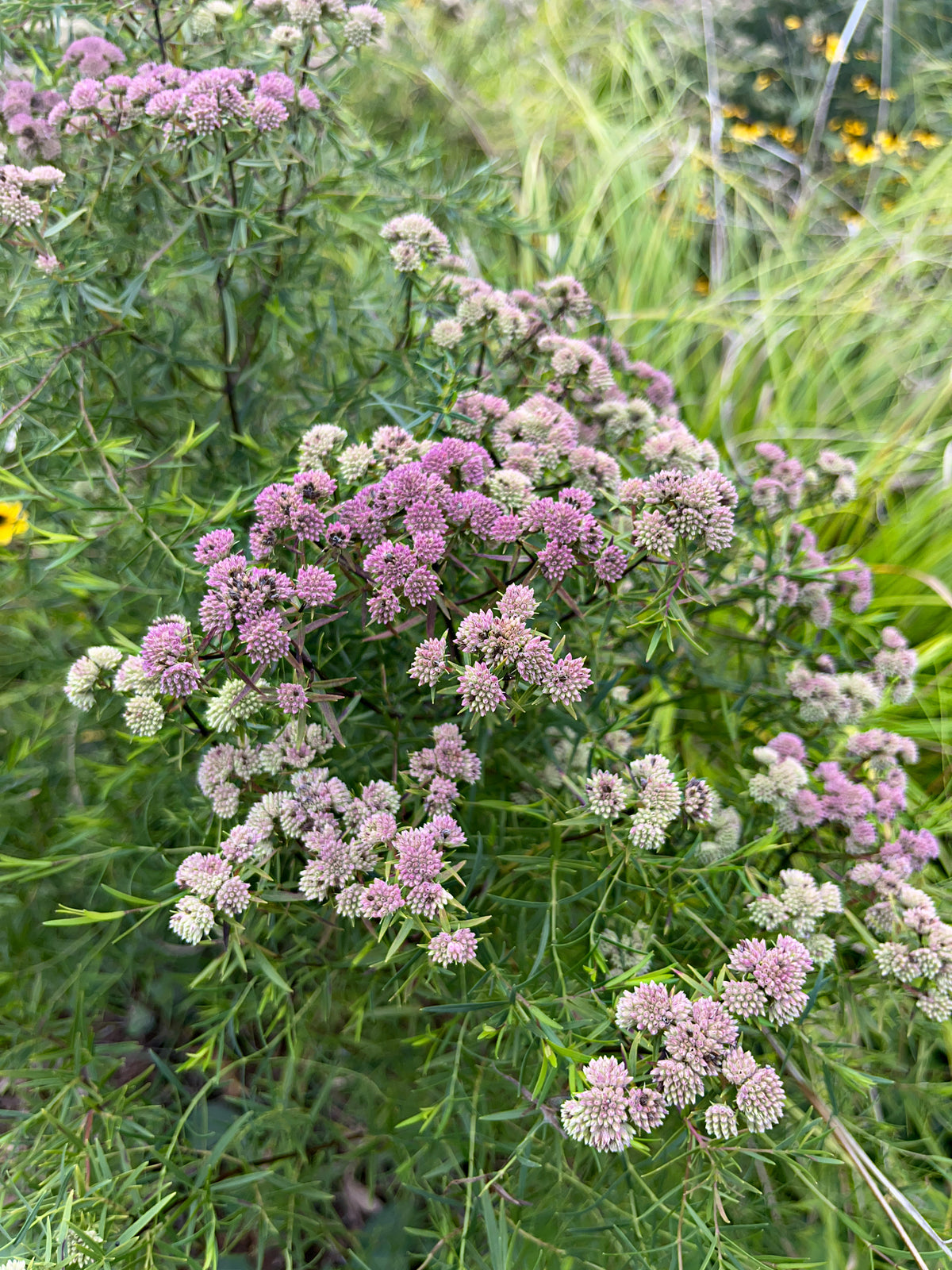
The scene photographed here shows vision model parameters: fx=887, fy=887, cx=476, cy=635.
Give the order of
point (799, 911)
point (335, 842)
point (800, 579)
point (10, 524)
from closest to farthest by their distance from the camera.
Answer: point (335, 842) < point (799, 911) < point (800, 579) < point (10, 524)

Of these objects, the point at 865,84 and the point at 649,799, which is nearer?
the point at 649,799

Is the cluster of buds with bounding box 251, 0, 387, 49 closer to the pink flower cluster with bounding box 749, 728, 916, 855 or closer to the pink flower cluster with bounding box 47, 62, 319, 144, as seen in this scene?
the pink flower cluster with bounding box 47, 62, 319, 144

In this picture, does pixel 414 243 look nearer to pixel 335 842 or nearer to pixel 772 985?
pixel 335 842

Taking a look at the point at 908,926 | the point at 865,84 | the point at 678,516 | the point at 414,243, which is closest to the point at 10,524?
the point at 414,243

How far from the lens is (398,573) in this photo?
1.14 metres

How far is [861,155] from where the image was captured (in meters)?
4.31

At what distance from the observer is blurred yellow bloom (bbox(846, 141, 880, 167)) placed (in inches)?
167

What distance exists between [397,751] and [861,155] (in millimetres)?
4334

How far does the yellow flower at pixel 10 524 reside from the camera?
1.77 metres

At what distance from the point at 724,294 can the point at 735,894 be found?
248 cm

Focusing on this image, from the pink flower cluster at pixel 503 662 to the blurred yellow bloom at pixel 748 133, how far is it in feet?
12.9

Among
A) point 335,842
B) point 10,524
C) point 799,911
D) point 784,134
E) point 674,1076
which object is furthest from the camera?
point 784,134

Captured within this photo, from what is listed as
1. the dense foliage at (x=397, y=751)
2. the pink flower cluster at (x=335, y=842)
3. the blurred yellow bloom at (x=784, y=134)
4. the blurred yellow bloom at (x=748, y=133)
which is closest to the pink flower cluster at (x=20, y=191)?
the dense foliage at (x=397, y=751)

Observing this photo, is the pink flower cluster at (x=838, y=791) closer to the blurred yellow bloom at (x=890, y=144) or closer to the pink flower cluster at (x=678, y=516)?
the pink flower cluster at (x=678, y=516)
